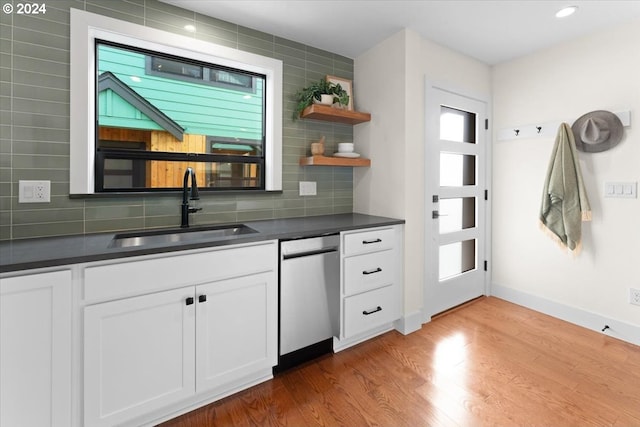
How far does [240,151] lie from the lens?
7.79 ft

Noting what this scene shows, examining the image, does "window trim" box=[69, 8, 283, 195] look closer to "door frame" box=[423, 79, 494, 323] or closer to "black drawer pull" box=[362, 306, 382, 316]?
"door frame" box=[423, 79, 494, 323]

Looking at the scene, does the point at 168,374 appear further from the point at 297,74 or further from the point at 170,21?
the point at 297,74

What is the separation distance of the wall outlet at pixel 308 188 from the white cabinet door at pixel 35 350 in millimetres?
1682

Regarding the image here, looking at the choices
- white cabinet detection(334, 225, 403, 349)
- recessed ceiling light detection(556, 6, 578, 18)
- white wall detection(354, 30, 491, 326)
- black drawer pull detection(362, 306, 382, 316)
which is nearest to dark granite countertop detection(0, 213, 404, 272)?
white cabinet detection(334, 225, 403, 349)

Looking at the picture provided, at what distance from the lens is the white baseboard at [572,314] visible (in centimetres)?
225

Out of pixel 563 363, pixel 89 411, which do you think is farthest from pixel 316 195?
pixel 563 363

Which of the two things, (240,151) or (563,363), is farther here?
(240,151)

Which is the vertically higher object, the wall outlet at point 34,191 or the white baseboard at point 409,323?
the wall outlet at point 34,191

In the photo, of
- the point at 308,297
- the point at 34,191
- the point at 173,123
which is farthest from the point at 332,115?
the point at 34,191

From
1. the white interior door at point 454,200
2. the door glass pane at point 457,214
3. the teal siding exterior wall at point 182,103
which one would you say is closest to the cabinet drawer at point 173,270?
the teal siding exterior wall at point 182,103

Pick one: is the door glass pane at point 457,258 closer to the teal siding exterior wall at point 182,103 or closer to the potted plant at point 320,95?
the potted plant at point 320,95

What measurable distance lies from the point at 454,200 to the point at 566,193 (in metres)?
0.84

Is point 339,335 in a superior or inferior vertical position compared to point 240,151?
inferior

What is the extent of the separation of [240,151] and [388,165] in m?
1.23
